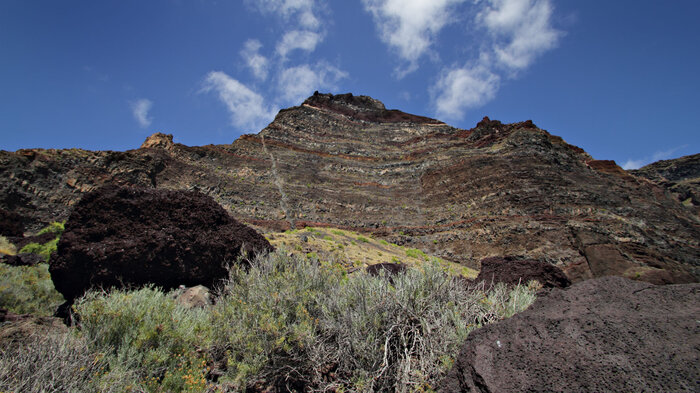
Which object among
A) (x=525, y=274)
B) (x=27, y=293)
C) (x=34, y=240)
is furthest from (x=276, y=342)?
(x=34, y=240)

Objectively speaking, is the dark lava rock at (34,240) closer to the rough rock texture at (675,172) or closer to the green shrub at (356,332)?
the green shrub at (356,332)

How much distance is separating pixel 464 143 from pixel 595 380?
1339 inches

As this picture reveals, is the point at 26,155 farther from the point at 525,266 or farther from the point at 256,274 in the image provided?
the point at 525,266

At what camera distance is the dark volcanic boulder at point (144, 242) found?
14.3ft

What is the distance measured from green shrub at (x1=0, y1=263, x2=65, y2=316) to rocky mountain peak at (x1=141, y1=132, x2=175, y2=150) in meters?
19.2

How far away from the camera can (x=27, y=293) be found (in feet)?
16.4

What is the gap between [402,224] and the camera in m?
23.8

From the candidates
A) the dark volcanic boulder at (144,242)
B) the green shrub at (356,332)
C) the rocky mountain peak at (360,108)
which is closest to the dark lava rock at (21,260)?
the dark volcanic boulder at (144,242)

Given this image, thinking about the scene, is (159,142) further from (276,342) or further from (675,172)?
(675,172)

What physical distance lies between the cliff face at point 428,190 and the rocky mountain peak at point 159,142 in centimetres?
10

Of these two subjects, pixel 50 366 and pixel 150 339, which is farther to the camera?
pixel 150 339

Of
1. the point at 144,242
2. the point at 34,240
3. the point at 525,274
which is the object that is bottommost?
the point at 34,240

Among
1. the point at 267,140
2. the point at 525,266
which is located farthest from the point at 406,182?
the point at 525,266

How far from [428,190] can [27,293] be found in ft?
85.3
